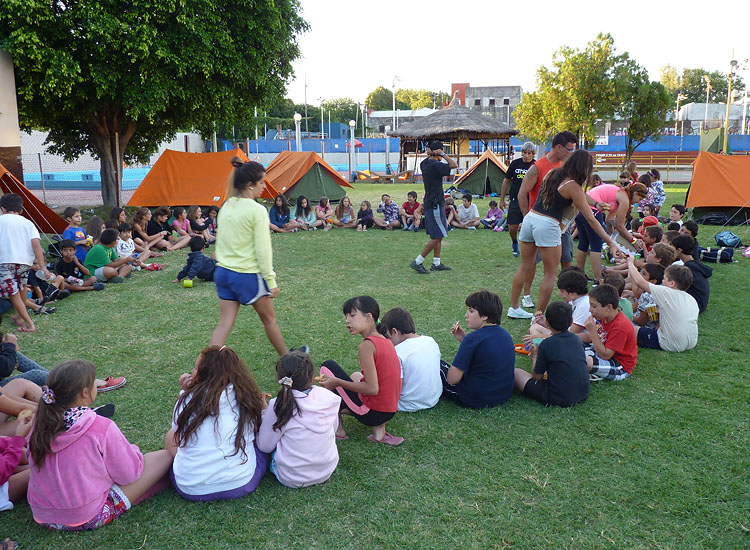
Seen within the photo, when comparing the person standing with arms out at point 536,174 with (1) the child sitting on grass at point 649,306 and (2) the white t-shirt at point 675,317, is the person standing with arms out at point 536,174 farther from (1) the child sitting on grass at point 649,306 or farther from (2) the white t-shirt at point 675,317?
(2) the white t-shirt at point 675,317

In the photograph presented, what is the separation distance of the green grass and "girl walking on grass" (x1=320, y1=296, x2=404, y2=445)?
14 cm

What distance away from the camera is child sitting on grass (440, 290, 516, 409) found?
3.84 m

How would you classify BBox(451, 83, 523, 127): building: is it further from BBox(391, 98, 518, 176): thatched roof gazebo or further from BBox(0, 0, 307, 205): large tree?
BBox(0, 0, 307, 205): large tree

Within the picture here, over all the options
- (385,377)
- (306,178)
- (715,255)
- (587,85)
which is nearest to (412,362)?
(385,377)

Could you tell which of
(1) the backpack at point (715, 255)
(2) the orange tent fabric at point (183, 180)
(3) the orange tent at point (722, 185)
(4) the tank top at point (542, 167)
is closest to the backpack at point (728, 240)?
(1) the backpack at point (715, 255)

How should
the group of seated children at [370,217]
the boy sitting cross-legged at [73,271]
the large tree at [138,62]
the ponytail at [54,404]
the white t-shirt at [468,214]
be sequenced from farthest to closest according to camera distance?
the white t-shirt at [468,214], the group of seated children at [370,217], the large tree at [138,62], the boy sitting cross-legged at [73,271], the ponytail at [54,404]

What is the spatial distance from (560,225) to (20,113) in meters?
13.7

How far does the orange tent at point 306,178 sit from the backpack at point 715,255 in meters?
10.9

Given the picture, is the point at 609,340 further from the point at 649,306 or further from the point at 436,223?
the point at 436,223

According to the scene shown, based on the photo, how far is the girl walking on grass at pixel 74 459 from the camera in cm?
270

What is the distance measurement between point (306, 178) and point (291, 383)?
15.8 m

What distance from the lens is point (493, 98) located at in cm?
7388

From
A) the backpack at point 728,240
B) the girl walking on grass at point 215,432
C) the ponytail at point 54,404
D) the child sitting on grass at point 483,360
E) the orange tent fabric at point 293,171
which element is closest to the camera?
the ponytail at point 54,404

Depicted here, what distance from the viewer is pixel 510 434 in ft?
12.1
